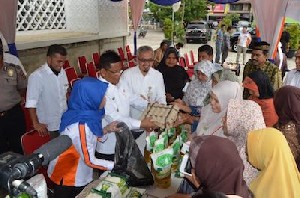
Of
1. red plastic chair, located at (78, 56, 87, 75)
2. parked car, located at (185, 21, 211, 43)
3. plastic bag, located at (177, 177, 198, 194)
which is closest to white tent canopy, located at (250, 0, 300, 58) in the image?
plastic bag, located at (177, 177, 198, 194)

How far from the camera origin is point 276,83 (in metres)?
3.59

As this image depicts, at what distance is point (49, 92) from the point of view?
117 inches

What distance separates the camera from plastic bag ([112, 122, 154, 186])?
1.88 metres

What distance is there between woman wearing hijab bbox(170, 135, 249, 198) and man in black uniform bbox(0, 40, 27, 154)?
2074mm

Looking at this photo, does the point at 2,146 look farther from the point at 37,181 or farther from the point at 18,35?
the point at 18,35

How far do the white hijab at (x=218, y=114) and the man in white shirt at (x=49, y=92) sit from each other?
1412 millimetres

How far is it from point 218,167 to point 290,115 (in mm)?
1039

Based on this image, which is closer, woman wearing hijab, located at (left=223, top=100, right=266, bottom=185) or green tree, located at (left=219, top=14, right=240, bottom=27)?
woman wearing hijab, located at (left=223, top=100, right=266, bottom=185)

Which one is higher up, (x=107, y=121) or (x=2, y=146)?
(x=107, y=121)

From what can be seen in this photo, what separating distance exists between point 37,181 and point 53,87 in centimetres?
227

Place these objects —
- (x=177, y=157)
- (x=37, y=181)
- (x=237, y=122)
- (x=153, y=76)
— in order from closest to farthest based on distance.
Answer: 1. (x=37, y=181)
2. (x=237, y=122)
3. (x=177, y=157)
4. (x=153, y=76)

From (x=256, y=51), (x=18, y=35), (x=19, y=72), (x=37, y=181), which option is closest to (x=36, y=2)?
(x=18, y=35)

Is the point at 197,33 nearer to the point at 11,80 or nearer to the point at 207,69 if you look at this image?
the point at 207,69

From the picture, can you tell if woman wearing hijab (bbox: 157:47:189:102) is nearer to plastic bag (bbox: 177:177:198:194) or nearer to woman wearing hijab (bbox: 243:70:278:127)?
woman wearing hijab (bbox: 243:70:278:127)
